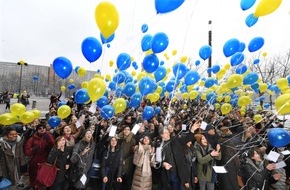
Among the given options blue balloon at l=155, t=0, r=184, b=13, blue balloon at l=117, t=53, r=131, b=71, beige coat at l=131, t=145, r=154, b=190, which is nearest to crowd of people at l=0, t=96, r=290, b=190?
beige coat at l=131, t=145, r=154, b=190

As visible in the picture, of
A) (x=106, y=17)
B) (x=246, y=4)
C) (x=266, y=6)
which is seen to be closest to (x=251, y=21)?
(x=246, y=4)

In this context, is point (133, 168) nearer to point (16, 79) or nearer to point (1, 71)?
point (16, 79)

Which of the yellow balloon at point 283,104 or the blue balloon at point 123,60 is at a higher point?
the blue balloon at point 123,60

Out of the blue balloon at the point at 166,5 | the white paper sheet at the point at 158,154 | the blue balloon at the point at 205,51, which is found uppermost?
the blue balloon at the point at 205,51

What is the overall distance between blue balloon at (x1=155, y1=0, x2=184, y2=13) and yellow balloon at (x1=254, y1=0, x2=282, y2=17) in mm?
1868

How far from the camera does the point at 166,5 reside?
3.98m

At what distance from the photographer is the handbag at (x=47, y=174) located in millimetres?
4094

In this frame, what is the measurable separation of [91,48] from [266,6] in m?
3.48

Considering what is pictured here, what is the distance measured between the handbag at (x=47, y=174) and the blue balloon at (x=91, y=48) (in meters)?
2.12

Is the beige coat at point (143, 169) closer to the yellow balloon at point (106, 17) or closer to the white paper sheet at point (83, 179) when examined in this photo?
the white paper sheet at point (83, 179)

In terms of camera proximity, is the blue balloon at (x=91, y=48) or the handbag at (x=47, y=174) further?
the blue balloon at (x=91, y=48)

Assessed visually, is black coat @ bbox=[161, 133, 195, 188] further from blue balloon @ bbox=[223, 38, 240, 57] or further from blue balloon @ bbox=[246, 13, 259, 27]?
blue balloon @ bbox=[246, 13, 259, 27]

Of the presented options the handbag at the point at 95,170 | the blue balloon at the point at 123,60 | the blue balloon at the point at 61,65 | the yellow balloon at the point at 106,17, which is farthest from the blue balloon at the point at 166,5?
the handbag at the point at 95,170

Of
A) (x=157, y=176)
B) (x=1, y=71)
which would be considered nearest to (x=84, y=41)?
(x=157, y=176)
